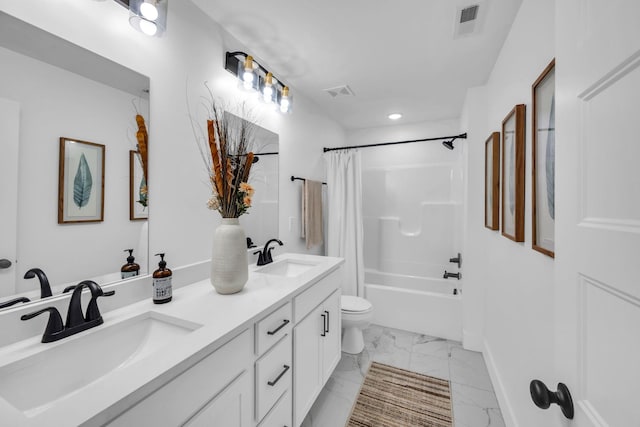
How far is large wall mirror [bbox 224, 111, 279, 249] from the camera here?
6.21 feet

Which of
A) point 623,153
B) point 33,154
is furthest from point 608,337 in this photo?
point 33,154

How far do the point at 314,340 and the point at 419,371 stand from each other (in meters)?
1.09

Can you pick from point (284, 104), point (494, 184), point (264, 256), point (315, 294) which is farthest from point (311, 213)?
point (494, 184)

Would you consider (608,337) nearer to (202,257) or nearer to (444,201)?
(202,257)

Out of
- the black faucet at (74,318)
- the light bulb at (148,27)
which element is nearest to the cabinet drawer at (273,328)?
the black faucet at (74,318)

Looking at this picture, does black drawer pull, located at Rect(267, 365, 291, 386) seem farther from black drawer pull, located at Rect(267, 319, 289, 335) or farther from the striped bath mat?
the striped bath mat

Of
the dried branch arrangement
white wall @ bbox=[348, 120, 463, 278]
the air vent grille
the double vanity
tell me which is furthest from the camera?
white wall @ bbox=[348, 120, 463, 278]

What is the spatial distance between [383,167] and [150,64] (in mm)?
2925

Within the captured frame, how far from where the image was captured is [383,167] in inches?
143

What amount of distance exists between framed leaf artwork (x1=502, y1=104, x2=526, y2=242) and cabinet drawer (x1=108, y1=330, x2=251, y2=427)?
140 cm

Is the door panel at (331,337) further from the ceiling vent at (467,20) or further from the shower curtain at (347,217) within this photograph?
the ceiling vent at (467,20)

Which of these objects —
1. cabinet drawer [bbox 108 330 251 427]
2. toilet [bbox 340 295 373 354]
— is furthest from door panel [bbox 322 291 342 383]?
cabinet drawer [bbox 108 330 251 427]

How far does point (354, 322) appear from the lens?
88.2 inches

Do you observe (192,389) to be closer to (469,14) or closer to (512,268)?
(512,268)
